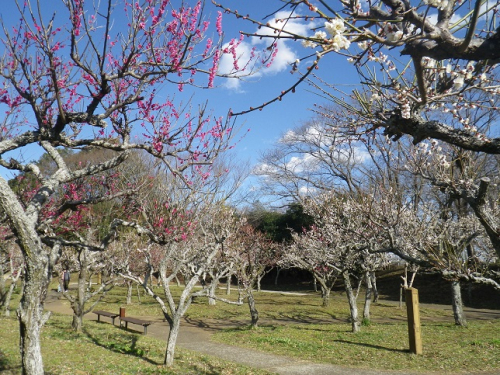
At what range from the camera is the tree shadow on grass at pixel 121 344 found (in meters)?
9.19

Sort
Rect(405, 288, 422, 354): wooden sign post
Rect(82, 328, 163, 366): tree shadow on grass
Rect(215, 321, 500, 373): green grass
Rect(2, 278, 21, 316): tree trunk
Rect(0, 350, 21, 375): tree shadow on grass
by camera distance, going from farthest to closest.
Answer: Rect(2, 278, 21, 316): tree trunk < Rect(405, 288, 422, 354): wooden sign post < Rect(82, 328, 163, 366): tree shadow on grass < Rect(215, 321, 500, 373): green grass < Rect(0, 350, 21, 375): tree shadow on grass

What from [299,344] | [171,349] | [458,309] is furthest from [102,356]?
[458,309]

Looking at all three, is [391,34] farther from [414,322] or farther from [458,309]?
[458,309]

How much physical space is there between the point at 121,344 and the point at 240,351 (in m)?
3.05

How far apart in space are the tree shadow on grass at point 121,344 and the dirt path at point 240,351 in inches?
56.4

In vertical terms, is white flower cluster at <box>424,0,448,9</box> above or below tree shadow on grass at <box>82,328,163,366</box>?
above

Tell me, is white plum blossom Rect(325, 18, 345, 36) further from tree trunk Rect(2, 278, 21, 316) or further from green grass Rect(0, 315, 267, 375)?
tree trunk Rect(2, 278, 21, 316)

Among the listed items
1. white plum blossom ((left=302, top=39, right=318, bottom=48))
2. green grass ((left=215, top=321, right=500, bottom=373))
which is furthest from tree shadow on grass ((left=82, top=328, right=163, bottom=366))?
white plum blossom ((left=302, top=39, right=318, bottom=48))

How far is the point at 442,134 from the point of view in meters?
2.84

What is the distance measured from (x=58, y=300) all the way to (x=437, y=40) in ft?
77.4

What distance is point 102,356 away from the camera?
334 inches

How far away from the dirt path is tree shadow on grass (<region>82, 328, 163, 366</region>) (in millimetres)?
1433

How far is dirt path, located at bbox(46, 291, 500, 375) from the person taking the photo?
841 cm

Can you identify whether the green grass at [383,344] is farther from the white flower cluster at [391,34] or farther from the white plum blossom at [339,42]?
the white plum blossom at [339,42]
